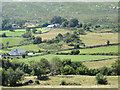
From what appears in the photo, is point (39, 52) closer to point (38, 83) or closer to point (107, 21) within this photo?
point (38, 83)

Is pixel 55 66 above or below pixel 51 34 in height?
below

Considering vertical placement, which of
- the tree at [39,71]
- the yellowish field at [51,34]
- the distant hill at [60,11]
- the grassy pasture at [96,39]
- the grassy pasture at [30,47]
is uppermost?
the distant hill at [60,11]

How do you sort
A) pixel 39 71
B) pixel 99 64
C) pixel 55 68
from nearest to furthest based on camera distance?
pixel 39 71 < pixel 55 68 < pixel 99 64

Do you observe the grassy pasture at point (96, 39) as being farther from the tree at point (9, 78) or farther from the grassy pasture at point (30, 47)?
the tree at point (9, 78)

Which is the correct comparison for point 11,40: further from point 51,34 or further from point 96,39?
point 96,39

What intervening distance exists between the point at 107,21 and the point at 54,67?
47954 mm

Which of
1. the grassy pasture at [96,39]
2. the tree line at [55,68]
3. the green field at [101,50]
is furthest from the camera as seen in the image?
Answer: the grassy pasture at [96,39]

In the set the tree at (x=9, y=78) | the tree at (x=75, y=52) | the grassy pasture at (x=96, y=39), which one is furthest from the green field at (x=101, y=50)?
the tree at (x=9, y=78)

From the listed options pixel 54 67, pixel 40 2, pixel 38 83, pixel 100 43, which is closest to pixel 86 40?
pixel 100 43

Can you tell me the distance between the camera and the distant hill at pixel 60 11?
82.3 metres

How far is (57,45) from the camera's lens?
148 ft

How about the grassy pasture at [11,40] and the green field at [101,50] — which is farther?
the grassy pasture at [11,40]

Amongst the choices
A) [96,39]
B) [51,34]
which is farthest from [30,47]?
[96,39]

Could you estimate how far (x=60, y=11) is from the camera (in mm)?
93750
